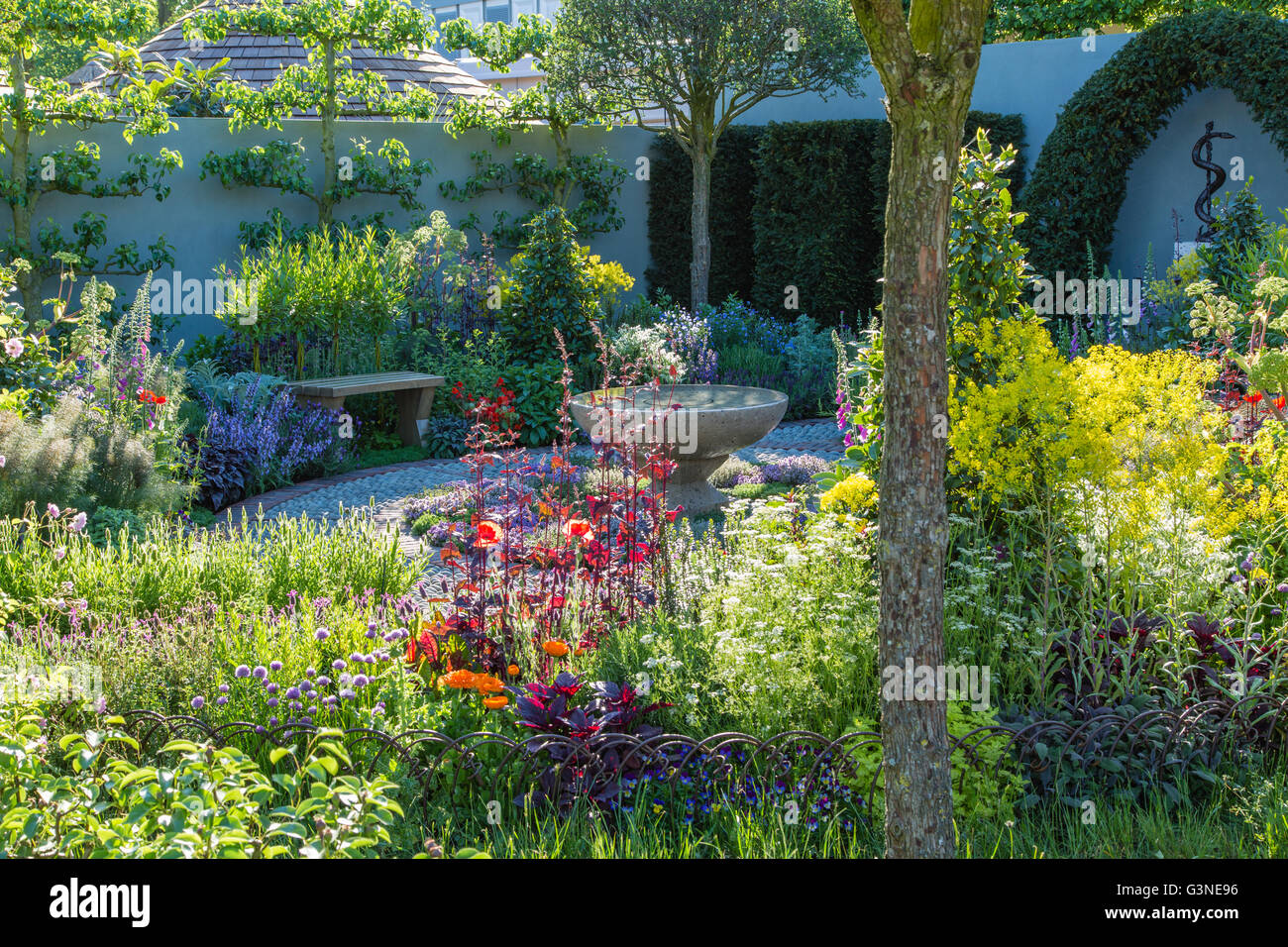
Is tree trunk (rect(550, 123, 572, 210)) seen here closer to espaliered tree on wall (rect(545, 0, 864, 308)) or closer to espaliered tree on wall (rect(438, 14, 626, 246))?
espaliered tree on wall (rect(438, 14, 626, 246))

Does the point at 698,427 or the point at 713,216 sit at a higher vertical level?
the point at 713,216

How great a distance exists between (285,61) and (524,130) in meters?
3.64

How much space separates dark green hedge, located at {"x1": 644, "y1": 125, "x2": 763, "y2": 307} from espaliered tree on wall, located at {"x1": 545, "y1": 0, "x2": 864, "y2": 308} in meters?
0.98

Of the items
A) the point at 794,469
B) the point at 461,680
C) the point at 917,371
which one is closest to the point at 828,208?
the point at 794,469

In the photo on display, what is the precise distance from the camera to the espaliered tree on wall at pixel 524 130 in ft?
37.3

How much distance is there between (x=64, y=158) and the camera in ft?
30.6

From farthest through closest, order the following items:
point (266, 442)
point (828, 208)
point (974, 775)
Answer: point (828, 208)
point (266, 442)
point (974, 775)

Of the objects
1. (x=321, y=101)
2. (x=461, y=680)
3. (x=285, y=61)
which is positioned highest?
(x=285, y=61)

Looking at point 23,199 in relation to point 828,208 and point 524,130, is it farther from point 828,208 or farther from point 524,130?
point 828,208

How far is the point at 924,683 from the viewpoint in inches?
84.1

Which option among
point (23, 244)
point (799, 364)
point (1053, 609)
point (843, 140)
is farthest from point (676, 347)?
point (1053, 609)

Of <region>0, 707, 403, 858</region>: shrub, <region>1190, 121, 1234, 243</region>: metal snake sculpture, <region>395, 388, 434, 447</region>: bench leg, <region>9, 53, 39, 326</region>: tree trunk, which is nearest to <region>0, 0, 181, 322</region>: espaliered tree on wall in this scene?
<region>9, 53, 39, 326</region>: tree trunk
